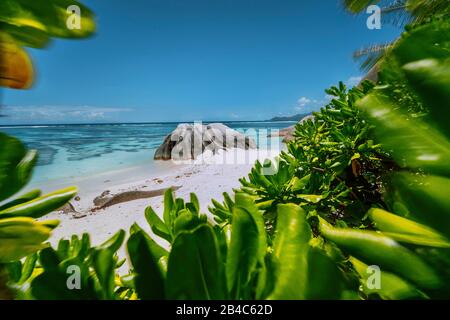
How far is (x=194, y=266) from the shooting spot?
0.33 meters

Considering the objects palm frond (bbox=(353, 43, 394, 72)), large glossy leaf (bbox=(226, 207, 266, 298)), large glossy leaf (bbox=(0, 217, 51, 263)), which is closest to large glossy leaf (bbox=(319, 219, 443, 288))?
large glossy leaf (bbox=(226, 207, 266, 298))

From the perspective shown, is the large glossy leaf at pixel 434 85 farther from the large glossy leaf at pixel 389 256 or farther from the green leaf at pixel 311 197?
the green leaf at pixel 311 197

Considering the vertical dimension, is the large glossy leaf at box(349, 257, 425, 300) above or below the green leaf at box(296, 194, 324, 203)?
above

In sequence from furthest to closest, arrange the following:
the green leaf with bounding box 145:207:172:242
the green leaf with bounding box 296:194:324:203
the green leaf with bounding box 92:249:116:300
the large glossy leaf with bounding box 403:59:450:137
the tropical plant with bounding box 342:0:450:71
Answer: the tropical plant with bounding box 342:0:450:71, the green leaf with bounding box 296:194:324:203, the green leaf with bounding box 145:207:172:242, the green leaf with bounding box 92:249:116:300, the large glossy leaf with bounding box 403:59:450:137

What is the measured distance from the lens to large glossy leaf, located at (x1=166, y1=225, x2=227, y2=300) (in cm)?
32

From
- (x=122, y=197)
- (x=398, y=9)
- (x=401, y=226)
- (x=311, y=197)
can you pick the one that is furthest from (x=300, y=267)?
(x=398, y=9)

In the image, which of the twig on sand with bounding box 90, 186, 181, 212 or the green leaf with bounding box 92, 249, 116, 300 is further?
the twig on sand with bounding box 90, 186, 181, 212

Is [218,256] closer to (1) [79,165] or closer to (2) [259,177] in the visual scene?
(2) [259,177]

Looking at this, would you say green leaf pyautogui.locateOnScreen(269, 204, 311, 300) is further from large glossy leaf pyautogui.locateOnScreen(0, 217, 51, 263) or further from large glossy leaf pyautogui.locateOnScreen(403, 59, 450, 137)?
large glossy leaf pyautogui.locateOnScreen(0, 217, 51, 263)

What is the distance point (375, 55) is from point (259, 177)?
30.0ft

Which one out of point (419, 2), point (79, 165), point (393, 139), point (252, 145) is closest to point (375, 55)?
point (419, 2)

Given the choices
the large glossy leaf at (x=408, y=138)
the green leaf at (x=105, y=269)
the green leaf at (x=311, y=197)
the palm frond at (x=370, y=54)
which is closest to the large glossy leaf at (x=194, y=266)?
the green leaf at (x=105, y=269)

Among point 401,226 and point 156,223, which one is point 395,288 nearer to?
point 401,226

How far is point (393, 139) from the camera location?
0.30m
